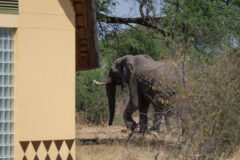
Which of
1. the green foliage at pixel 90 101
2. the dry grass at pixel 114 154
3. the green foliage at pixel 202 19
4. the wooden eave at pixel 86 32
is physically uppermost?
the green foliage at pixel 202 19

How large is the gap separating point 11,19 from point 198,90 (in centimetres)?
368

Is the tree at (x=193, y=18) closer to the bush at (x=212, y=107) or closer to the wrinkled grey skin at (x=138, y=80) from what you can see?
the wrinkled grey skin at (x=138, y=80)

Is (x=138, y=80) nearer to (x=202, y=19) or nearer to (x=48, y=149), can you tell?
(x=202, y=19)

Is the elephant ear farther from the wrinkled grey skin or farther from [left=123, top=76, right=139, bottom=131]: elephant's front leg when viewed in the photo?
[left=123, top=76, right=139, bottom=131]: elephant's front leg

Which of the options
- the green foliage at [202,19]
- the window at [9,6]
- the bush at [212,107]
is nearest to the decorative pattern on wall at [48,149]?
the window at [9,6]

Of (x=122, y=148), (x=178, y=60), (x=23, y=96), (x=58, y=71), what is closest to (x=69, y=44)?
(x=58, y=71)

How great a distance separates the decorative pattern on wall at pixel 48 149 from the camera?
786 cm

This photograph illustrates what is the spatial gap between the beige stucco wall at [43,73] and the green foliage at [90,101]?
12.7 metres

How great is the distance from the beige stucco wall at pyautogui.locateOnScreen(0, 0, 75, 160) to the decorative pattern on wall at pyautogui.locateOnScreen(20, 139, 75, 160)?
0.01 meters

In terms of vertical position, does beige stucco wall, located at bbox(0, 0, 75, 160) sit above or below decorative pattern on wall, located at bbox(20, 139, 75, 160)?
above

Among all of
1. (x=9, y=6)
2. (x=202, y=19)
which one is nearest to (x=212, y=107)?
(x=9, y=6)

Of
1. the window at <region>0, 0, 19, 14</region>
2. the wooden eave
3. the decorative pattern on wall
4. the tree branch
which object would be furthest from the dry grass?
the tree branch

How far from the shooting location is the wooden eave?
869 cm

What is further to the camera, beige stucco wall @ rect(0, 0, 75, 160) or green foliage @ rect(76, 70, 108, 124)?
green foliage @ rect(76, 70, 108, 124)
